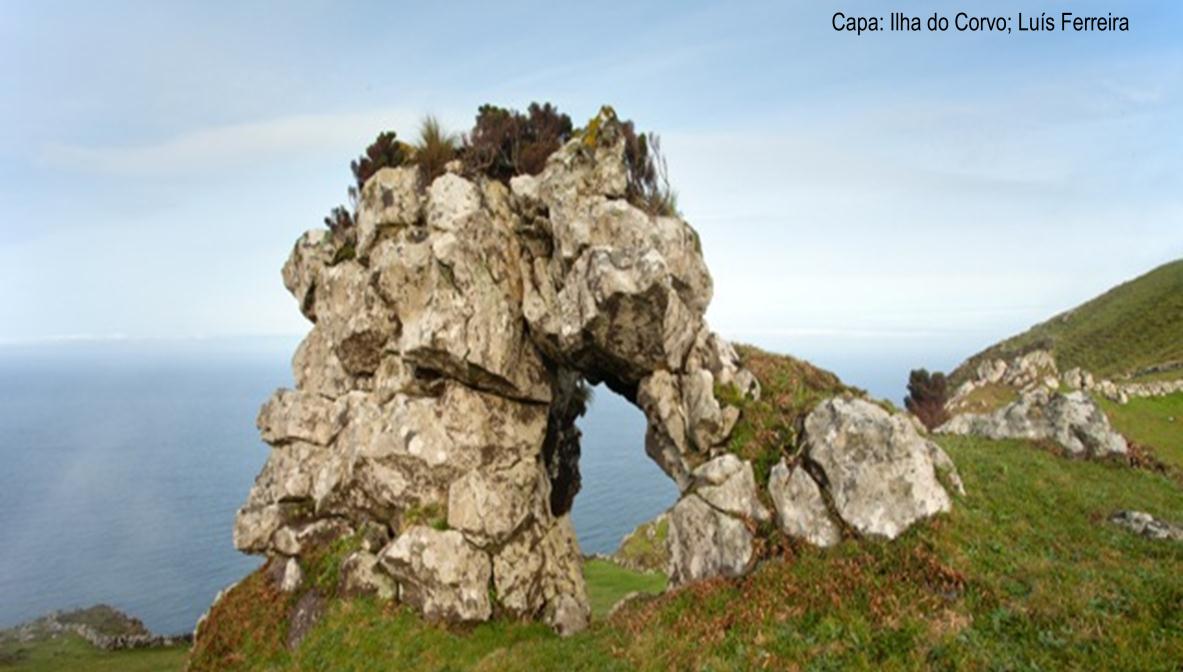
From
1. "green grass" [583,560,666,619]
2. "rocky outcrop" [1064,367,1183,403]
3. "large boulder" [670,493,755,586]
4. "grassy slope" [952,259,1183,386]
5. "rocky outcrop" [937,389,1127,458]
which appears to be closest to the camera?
"large boulder" [670,493,755,586]

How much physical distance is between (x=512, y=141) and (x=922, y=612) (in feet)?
78.0

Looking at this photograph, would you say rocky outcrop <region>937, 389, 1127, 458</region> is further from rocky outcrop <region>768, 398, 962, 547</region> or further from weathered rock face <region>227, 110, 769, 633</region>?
weathered rock face <region>227, 110, 769, 633</region>

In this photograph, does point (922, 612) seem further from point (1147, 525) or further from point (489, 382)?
point (489, 382)

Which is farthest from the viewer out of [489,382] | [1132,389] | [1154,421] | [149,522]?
[149,522]

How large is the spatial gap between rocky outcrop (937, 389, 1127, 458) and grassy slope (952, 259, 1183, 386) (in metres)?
58.1

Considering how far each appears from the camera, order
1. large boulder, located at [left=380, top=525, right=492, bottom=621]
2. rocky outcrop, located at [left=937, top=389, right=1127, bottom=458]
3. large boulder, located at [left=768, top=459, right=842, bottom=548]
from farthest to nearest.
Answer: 1. rocky outcrop, located at [left=937, top=389, right=1127, bottom=458]
2. large boulder, located at [left=380, top=525, right=492, bottom=621]
3. large boulder, located at [left=768, top=459, right=842, bottom=548]

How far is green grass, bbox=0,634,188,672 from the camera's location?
3544cm

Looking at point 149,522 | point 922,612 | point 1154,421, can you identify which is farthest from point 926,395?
point 149,522

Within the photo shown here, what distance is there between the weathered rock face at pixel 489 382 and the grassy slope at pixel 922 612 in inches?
81.2

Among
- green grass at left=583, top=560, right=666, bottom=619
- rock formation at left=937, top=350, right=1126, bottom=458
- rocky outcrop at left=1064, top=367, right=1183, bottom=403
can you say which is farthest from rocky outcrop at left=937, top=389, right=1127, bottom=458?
green grass at left=583, top=560, right=666, bottom=619

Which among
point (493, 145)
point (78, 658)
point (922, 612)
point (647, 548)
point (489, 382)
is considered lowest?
point (647, 548)

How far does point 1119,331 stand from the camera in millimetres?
95500

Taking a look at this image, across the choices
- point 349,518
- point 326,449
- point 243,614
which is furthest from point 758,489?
point 243,614

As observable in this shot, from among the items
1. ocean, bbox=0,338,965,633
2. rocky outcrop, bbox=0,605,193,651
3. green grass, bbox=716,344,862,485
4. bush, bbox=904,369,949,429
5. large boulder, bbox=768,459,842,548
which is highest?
green grass, bbox=716,344,862,485
